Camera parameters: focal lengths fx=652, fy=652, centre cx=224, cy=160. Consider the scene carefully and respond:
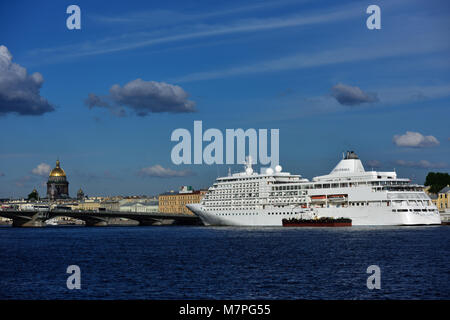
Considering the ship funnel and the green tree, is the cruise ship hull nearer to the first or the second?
the ship funnel

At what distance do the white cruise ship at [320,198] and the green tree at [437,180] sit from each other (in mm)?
49597

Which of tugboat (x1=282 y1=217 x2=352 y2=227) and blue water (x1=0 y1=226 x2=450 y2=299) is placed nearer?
blue water (x1=0 y1=226 x2=450 y2=299)

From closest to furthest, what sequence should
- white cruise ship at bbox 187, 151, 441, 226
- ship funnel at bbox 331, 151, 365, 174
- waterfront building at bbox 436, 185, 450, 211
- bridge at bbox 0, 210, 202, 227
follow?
white cruise ship at bbox 187, 151, 441, 226 → ship funnel at bbox 331, 151, 365, 174 → waterfront building at bbox 436, 185, 450, 211 → bridge at bbox 0, 210, 202, 227

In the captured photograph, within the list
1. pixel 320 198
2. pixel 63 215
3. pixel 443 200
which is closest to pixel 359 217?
pixel 320 198

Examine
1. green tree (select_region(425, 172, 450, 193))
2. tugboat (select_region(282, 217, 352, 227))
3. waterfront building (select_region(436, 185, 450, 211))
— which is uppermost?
green tree (select_region(425, 172, 450, 193))

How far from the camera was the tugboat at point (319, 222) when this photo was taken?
97.8 m

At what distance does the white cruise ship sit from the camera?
3780 inches

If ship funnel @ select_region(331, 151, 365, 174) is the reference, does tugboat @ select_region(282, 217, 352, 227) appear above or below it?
below

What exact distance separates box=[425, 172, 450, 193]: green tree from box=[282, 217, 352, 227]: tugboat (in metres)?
59.6

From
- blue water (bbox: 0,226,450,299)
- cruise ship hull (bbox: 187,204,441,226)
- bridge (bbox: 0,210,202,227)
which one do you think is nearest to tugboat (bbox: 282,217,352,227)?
cruise ship hull (bbox: 187,204,441,226)

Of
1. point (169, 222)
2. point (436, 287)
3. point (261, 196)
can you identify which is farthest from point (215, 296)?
point (169, 222)
